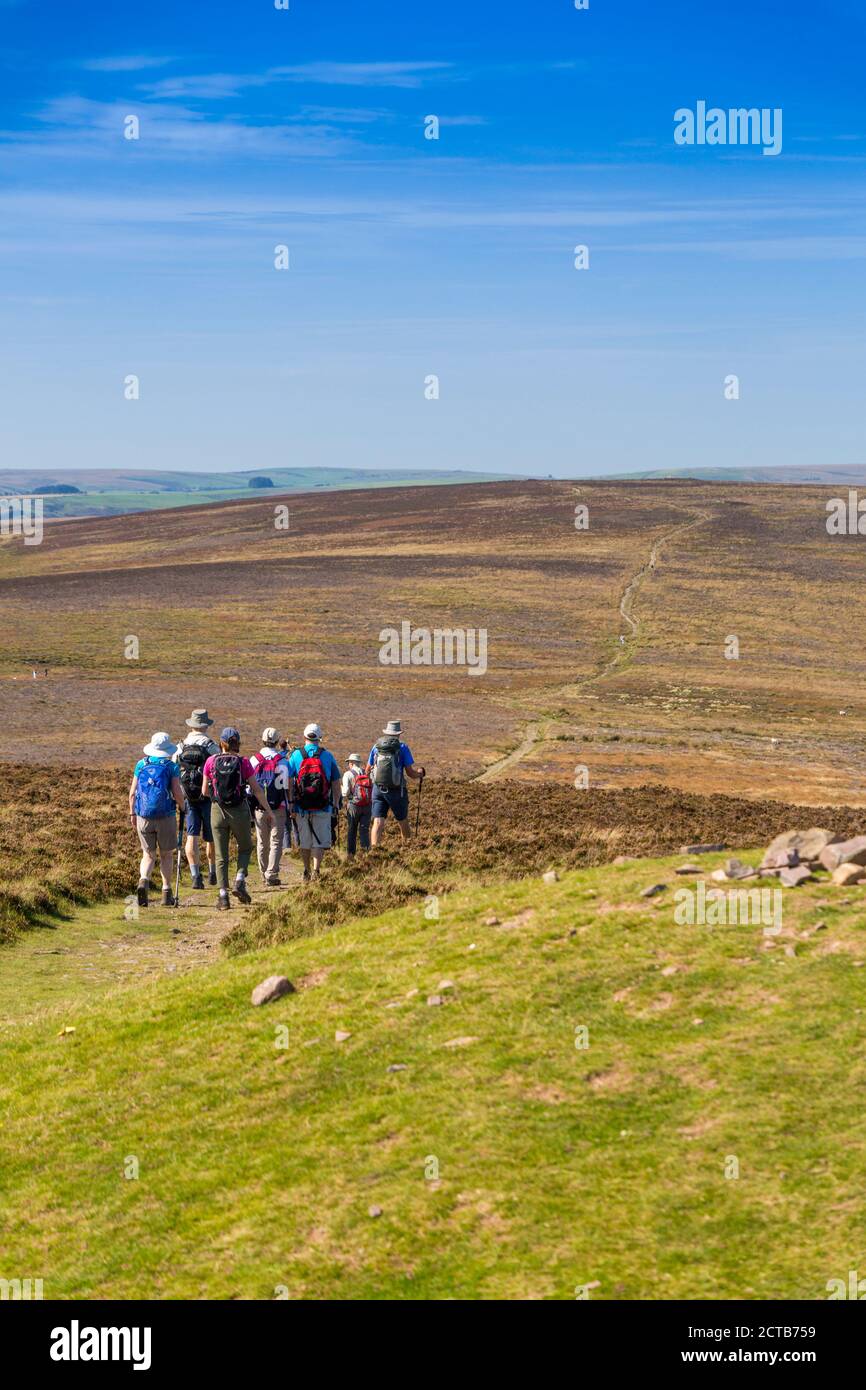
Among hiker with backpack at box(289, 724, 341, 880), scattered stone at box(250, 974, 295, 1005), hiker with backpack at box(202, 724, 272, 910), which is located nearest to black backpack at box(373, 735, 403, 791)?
hiker with backpack at box(289, 724, 341, 880)

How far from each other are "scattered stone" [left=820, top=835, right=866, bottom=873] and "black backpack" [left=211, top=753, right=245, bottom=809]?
8474 mm

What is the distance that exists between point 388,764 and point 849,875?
31.7 feet

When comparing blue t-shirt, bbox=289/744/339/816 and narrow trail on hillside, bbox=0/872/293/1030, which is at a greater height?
blue t-shirt, bbox=289/744/339/816

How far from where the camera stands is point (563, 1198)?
29.7 ft

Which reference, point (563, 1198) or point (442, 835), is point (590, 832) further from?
point (563, 1198)

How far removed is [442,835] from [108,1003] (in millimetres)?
10924

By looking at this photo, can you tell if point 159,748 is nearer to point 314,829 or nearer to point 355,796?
point 314,829

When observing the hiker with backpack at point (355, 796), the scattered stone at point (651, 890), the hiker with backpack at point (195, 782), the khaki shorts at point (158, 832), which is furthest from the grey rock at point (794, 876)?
the hiker with backpack at point (355, 796)

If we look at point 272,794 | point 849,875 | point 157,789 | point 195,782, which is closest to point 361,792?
point 272,794

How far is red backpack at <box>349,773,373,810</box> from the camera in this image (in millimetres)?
22656

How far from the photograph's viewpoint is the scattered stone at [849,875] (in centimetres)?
1347

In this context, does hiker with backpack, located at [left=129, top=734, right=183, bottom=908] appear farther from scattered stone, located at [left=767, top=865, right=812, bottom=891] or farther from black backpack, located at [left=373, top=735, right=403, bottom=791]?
scattered stone, located at [left=767, top=865, right=812, bottom=891]

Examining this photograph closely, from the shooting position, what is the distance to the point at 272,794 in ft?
69.9
